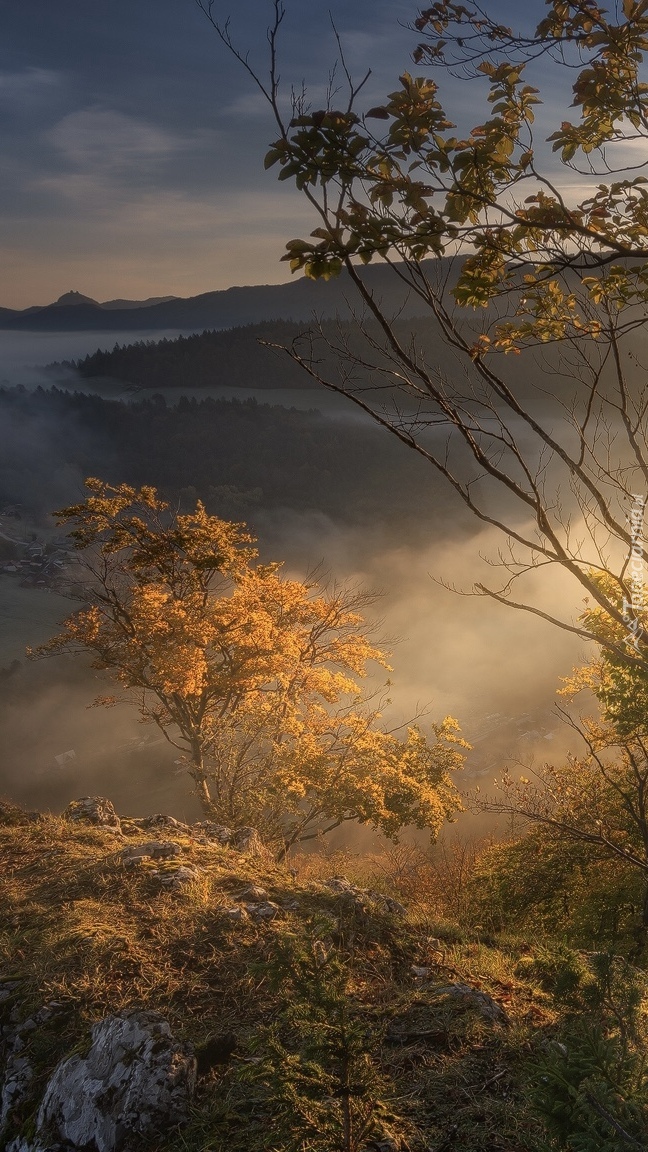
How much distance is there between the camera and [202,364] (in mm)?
150375

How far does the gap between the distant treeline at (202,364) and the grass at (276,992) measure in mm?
136830

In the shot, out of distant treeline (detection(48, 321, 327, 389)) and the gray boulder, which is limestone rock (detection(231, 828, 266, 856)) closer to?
the gray boulder

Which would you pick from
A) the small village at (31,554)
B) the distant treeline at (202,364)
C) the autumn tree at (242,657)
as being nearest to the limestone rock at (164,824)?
the autumn tree at (242,657)

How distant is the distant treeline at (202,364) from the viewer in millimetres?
144500

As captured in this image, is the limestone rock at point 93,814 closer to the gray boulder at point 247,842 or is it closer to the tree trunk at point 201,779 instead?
the gray boulder at point 247,842

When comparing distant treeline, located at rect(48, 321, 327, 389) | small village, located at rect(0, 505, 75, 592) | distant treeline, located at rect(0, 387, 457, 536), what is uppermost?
distant treeline, located at rect(48, 321, 327, 389)

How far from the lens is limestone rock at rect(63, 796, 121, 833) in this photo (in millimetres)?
8641

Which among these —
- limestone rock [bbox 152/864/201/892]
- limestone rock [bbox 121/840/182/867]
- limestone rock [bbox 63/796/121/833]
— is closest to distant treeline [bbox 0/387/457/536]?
limestone rock [bbox 63/796/121/833]

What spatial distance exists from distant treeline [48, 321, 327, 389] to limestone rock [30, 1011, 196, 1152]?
139023 mm

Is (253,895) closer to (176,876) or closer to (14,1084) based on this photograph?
(176,876)

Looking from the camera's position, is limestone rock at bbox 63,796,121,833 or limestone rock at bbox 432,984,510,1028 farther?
limestone rock at bbox 63,796,121,833

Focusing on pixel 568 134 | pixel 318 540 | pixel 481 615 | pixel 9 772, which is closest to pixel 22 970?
pixel 568 134

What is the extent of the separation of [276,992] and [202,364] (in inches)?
6218

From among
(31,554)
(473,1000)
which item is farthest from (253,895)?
(31,554)
